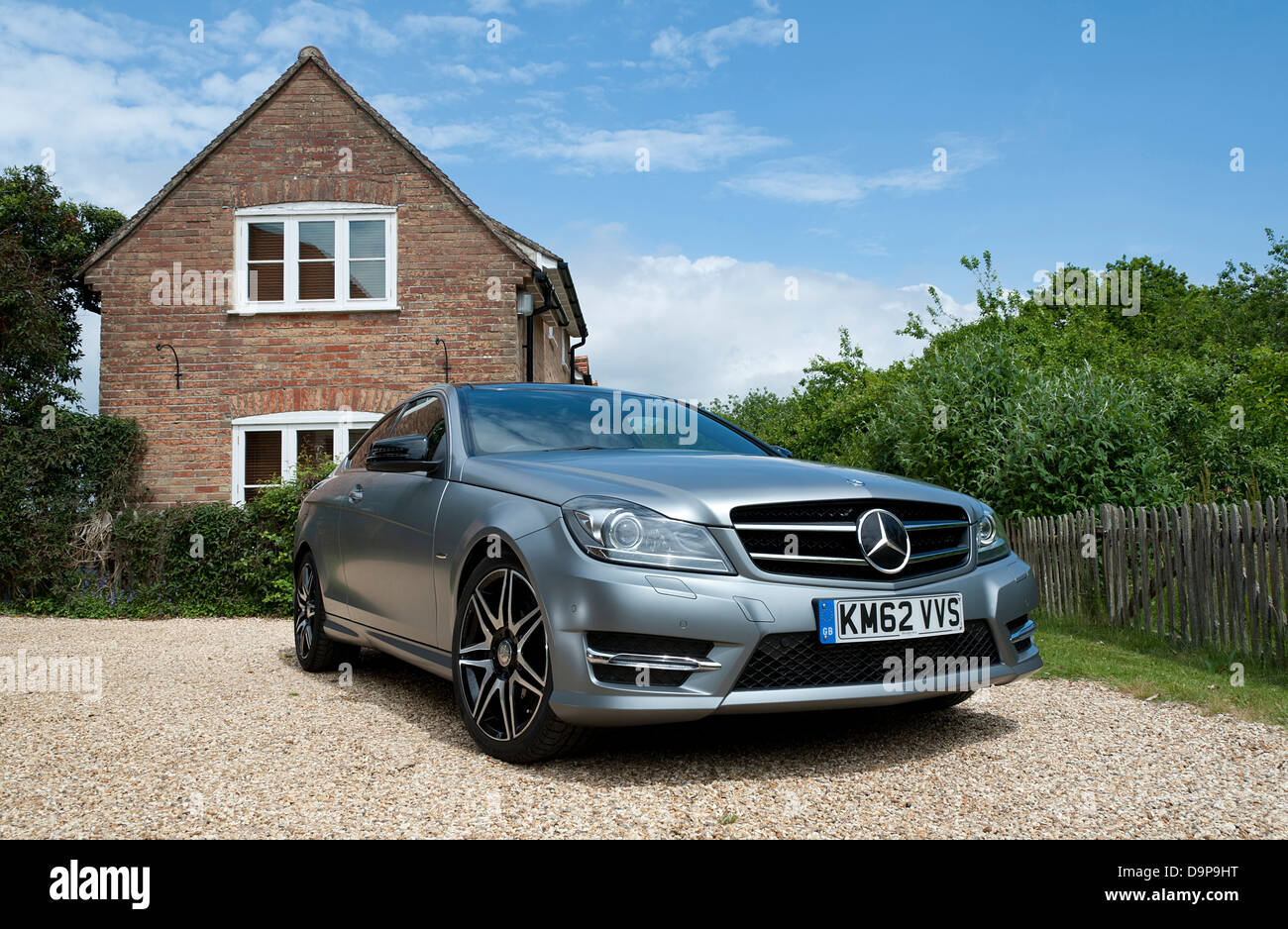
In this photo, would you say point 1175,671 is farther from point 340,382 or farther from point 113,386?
point 113,386

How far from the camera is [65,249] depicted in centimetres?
2270

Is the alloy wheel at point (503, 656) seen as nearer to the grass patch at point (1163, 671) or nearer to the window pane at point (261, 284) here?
the grass patch at point (1163, 671)

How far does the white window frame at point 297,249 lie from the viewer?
45.8 ft

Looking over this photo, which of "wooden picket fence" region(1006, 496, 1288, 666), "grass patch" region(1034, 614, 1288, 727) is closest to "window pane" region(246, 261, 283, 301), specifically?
"wooden picket fence" region(1006, 496, 1288, 666)

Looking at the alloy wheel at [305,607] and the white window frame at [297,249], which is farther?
the white window frame at [297,249]

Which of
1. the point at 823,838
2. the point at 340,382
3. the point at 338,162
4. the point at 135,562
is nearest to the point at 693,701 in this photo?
the point at 823,838

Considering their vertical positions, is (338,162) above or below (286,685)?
above

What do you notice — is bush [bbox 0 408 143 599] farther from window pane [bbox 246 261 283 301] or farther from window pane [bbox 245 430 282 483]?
window pane [bbox 246 261 283 301]

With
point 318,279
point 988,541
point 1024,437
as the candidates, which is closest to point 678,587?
point 988,541

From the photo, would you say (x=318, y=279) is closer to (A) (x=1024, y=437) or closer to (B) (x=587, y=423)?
(A) (x=1024, y=437)

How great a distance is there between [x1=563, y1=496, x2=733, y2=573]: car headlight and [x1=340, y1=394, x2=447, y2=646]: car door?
120cm

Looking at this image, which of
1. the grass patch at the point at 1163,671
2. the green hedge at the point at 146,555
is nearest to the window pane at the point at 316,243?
the green hedge at the point at 146,555

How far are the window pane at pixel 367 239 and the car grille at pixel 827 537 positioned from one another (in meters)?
11.5

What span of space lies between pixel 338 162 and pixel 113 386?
14.1ft
